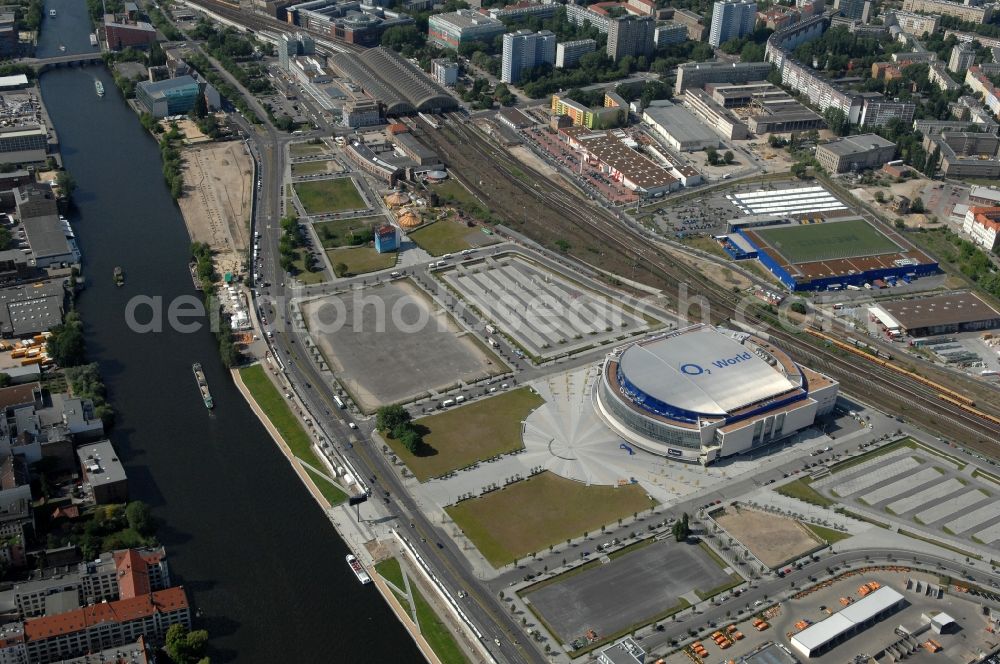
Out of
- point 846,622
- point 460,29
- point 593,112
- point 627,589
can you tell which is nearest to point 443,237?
point 593,112

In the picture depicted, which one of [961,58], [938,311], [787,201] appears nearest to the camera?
[938,311]

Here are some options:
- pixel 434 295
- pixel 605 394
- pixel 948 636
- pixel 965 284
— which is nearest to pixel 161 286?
pixel 434 295

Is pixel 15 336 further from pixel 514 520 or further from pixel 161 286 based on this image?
pixel 514 520

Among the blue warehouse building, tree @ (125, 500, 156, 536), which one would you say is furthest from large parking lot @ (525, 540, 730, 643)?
the blue warehouse building

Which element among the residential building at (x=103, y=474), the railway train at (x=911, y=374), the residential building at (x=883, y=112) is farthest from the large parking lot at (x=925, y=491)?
the residential building at (x=883, y=112)

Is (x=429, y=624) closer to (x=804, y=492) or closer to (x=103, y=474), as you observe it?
(x=103, y=474)
